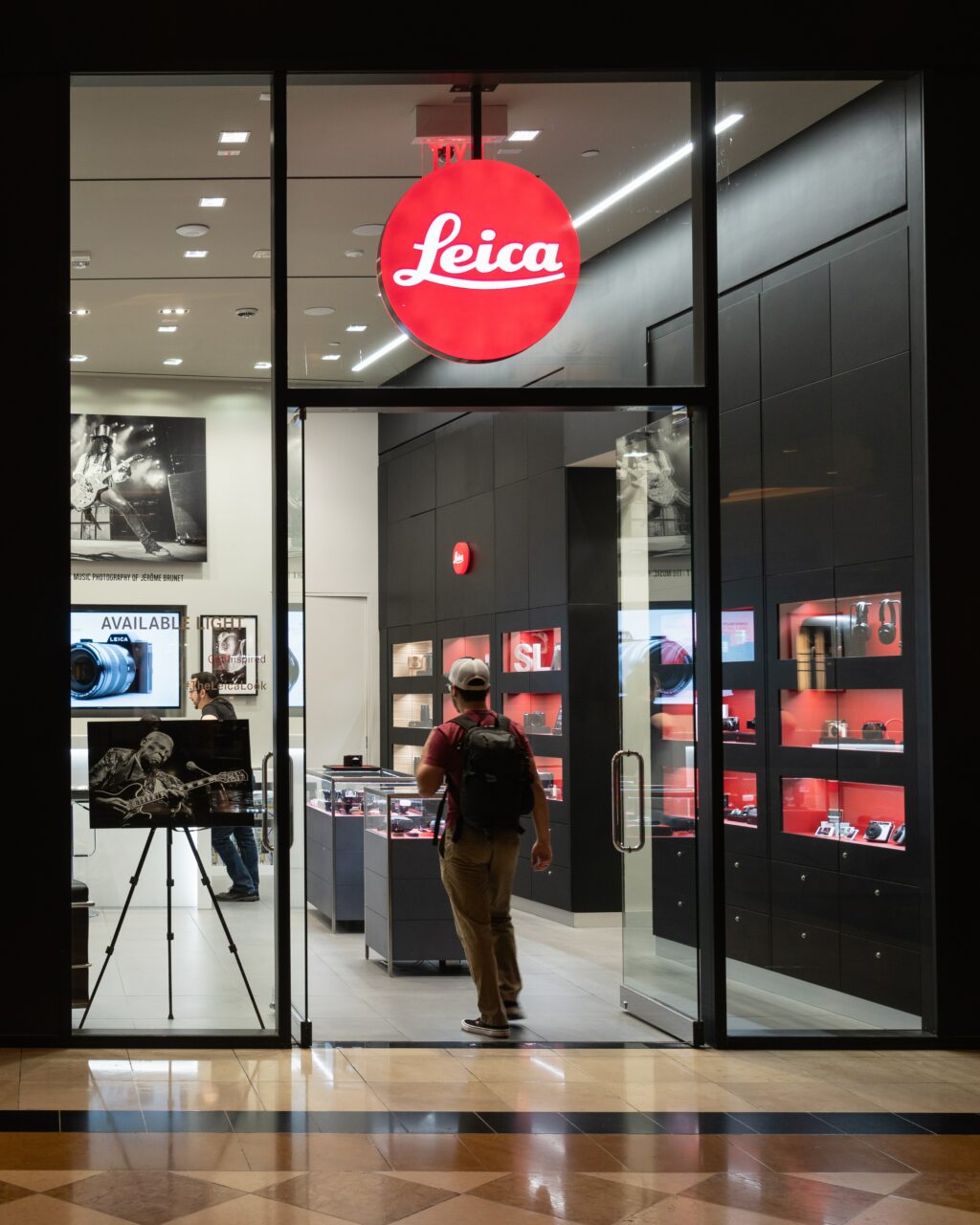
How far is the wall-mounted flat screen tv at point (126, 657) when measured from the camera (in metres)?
5.23

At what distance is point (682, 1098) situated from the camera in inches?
177

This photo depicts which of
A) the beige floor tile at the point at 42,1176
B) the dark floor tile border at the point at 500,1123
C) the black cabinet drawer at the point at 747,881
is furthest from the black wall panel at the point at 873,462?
the beige floor tile at the point at 42,1176

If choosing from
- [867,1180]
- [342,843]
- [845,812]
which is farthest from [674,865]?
[342,843]

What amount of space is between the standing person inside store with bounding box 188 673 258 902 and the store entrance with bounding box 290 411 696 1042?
21 centimetres

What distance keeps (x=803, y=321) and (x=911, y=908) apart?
7.95 ft

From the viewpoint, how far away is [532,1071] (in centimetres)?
481

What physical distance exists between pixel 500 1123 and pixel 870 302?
11.3 ft

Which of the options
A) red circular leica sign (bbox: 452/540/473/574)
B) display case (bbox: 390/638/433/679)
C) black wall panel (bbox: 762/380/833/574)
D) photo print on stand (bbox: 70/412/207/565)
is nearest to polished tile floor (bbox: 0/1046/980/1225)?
photo print on stand (bbox: 70/412/207/565)

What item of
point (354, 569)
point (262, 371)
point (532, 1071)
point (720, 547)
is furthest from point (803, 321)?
point (354, 569)

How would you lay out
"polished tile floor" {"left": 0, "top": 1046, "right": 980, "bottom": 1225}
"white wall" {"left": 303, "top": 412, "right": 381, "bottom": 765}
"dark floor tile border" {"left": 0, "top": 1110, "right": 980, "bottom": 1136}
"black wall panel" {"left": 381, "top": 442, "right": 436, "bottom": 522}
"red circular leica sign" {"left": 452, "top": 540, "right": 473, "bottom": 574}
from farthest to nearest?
"white wall" {"left": 303, "top": 412, "right": 381, "bottom": 765} → "black wall panel" {"left": 381, "top": 442, "right": 436, "bottom": 522} → "red circular leica sign" {"left": 452, "top": 540, "right": 473, "bottom": 574} → "dark floor tile border" {"left": 0, "top": 1110, "right": 980, "bottom": 1136} → "polished tile floor" {"left": 0, "top": 1046, "right": 980, "bottom": 1225}

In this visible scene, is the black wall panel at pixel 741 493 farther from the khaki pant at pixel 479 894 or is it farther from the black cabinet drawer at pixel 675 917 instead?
the khaki pant at pixel 479 894

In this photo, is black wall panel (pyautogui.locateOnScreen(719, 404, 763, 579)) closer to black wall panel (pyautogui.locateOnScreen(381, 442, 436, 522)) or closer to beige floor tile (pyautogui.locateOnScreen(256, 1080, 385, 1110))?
beige floor tile (pyautogui.locateOnScreen(256, 1080, 385, 1110))

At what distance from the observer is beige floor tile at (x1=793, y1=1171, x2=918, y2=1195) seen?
12.0ft

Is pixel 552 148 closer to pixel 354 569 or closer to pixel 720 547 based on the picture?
pixel 720 547
